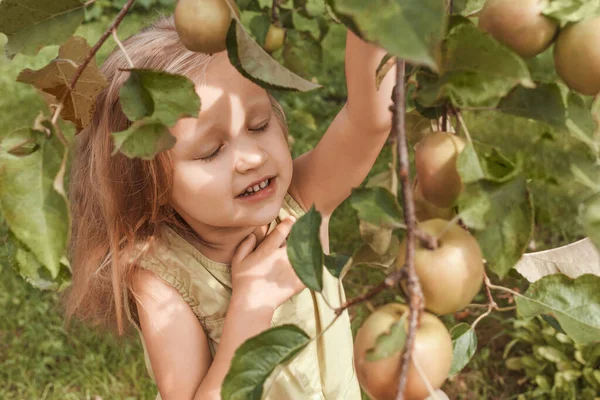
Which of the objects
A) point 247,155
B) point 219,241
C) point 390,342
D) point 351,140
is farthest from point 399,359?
point 219,241

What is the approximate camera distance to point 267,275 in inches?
48.3

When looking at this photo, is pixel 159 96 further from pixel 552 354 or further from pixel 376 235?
pixel 552 354

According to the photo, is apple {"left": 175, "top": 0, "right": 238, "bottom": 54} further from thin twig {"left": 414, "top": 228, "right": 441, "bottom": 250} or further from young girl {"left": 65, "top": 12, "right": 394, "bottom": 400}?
young girl {"left": 65, "top": 12, "right": 394, "bottom": 400}

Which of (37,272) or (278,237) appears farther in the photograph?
(278,237)

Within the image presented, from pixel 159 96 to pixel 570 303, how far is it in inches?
14.9

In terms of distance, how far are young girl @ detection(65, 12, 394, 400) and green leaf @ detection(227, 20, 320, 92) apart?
400 millimetres

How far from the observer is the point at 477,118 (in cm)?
254

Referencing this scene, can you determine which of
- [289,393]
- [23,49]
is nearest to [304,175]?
[289,393]

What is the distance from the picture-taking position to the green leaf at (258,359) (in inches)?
19.4

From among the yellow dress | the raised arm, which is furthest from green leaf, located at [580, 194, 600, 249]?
→ the yellow dress

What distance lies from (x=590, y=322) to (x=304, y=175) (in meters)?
0.87

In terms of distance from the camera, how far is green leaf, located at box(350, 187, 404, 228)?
0.49m

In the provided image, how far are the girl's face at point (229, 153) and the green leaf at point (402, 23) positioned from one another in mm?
666

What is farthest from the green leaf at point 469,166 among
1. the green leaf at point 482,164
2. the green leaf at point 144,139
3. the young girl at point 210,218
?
the young girl at point 210,218
